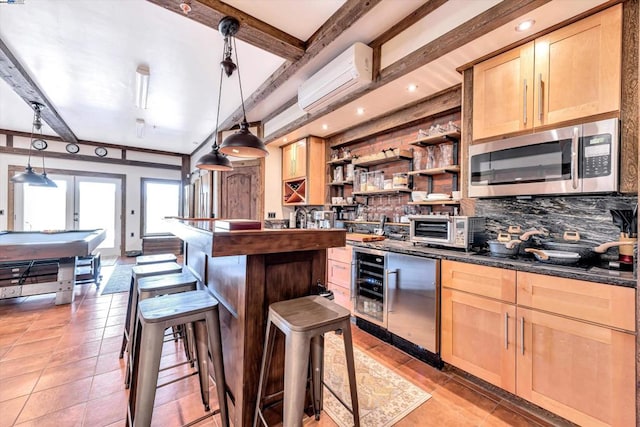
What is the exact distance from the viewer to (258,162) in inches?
187

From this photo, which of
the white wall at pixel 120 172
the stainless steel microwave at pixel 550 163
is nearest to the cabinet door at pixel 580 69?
the stainless steel microwave at pixel 550 163

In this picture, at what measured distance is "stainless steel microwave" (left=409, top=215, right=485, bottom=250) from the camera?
Answer: 221 cm

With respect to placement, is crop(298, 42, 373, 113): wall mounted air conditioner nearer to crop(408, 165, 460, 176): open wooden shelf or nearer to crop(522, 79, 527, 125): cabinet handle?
crop(408, 165, 460, 176): open wooden shelf

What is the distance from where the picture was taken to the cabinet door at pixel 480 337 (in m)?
1.76

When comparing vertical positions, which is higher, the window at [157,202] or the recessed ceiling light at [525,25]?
the recessed ceiling light at [525,25]

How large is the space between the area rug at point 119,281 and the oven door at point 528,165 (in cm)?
472

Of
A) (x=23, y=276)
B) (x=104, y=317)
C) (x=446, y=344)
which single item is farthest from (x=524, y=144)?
(x=23, y=276)

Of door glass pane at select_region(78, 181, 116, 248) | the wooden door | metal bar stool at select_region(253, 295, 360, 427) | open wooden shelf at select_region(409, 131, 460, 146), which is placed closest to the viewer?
metal bar stool at select_region(253, 295, 360, 427)

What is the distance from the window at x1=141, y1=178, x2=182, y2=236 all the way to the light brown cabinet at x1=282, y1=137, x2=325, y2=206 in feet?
16.6

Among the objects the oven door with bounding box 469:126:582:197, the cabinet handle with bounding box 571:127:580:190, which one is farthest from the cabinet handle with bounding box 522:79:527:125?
the cabinet handle with bounding box 571:127:580:190

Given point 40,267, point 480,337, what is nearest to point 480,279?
point 480,337

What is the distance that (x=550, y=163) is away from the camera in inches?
72.9

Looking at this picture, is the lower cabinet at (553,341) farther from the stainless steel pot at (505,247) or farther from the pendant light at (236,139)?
the pendant light at (236,139)

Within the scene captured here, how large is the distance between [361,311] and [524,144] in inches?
85.2
